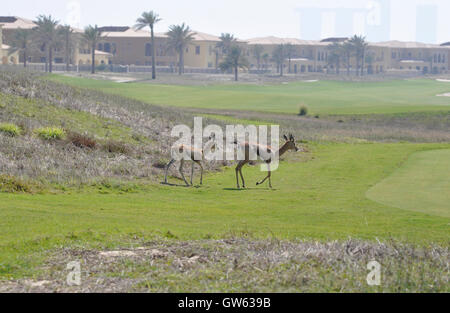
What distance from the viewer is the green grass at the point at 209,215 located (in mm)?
13781

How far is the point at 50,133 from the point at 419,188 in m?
15.2

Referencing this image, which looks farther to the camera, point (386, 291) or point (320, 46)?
point (320, 46)

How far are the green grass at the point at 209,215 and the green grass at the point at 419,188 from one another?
0.42 metres

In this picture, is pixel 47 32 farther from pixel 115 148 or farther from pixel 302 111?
pixel 115 148

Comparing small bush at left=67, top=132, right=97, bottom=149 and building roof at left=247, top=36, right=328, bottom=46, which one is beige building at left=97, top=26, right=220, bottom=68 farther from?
small bush at left=67, top=132, right=97, bottom=149

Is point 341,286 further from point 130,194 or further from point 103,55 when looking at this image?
point 103,55

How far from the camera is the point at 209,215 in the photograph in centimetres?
1770

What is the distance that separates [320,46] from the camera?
195m

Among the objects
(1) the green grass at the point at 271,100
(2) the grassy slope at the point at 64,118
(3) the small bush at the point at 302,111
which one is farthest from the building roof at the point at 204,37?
(2) the grassy slope at the point at 64,118

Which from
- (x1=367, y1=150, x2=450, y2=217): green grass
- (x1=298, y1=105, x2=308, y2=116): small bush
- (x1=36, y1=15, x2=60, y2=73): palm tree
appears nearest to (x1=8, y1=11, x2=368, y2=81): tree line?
(x1=36, y1=15, x2=60, y2=73): palm tree

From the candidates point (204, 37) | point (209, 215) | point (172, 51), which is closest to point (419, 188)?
point (209, 215)

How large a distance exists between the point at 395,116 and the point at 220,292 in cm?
6344

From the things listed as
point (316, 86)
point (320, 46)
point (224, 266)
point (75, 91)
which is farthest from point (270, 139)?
point (320, 46)

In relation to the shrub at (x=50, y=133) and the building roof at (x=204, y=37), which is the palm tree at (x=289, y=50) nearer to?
the building roof at (x=204, y=37)
